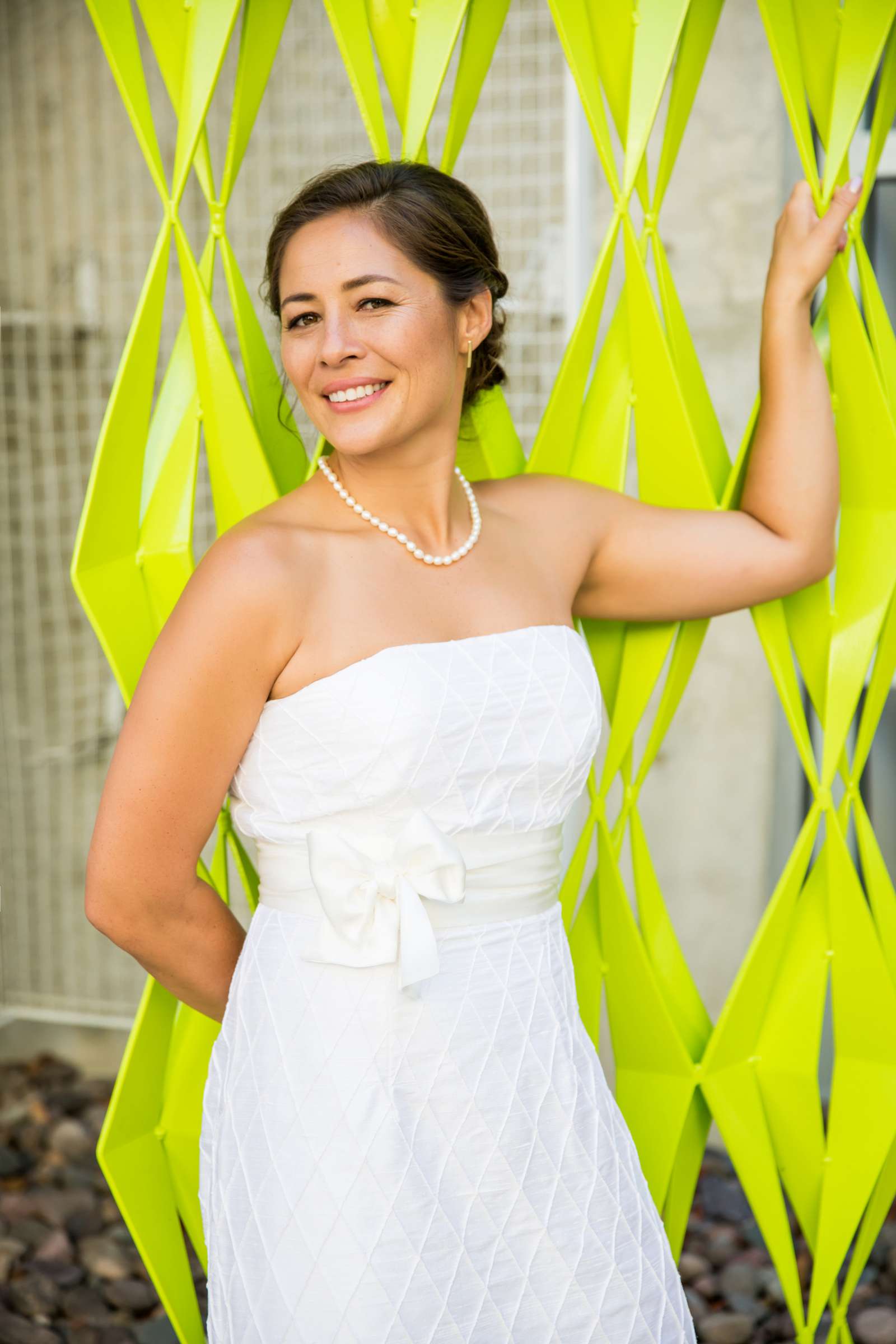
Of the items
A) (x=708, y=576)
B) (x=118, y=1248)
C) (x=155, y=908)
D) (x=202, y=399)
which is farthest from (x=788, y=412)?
(x=118, y=1248)

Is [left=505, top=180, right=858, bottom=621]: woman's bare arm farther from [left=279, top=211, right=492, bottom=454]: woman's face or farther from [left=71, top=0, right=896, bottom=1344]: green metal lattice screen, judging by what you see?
[left=279, top=211, right=492, bottom=454]: woman's face

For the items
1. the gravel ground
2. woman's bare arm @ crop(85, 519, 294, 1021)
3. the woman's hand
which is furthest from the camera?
the gravel ground

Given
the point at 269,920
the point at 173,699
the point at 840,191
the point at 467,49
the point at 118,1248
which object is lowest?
the point at 118,1248

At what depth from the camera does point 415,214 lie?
1.54 metres

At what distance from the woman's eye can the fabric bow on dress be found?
1.89ft

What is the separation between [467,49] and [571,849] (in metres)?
1.70

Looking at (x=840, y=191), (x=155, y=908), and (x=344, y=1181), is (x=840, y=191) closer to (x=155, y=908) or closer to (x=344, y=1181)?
(x=155, y=908)

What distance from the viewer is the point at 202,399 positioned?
1.76 meters

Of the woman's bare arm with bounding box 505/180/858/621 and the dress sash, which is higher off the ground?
the woman's bare arm with bounding box 505/180/858/621

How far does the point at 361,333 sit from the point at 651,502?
569 millimetres

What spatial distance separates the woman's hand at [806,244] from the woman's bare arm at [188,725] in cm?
76

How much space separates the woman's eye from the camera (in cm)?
152

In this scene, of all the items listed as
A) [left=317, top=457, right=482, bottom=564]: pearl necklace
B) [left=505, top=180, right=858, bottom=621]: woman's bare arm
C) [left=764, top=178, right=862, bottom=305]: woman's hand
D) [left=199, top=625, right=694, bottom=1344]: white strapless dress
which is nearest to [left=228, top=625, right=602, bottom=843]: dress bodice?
[left=199, top=625, right=694, bottom=1344]: white strapless dress

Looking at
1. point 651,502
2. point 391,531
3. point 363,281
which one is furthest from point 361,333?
point 651,502
